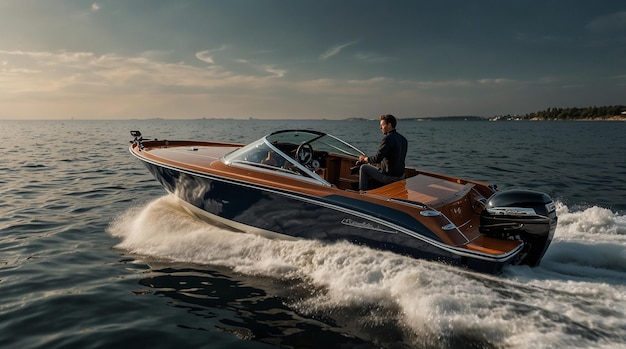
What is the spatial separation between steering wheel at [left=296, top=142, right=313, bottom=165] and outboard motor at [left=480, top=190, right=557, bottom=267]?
2.91 metres

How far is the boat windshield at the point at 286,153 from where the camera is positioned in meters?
5.76

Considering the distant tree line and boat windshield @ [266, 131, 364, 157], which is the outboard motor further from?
the distant tree line

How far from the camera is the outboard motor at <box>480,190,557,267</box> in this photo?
14.6 ft

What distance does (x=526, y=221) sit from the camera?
453 centimetres

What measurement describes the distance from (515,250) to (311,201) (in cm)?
234

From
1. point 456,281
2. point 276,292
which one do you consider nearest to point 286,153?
point 276,292

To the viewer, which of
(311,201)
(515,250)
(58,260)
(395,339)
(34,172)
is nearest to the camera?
(395,339)

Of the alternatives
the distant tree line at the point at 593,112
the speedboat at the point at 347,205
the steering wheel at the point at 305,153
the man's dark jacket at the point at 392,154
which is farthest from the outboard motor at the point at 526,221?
the distant tree line at the point at 593,112

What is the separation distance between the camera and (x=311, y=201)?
5176 mm

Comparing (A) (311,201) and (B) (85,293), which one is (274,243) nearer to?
(A) (311,201)

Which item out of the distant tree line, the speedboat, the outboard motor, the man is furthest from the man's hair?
the distant tree line

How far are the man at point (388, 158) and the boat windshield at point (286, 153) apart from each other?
73 cm

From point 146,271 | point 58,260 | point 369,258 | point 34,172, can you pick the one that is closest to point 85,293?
point 146,271

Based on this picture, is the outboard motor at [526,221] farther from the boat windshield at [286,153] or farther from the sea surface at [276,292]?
the boat windshield at [286,153]
